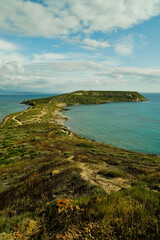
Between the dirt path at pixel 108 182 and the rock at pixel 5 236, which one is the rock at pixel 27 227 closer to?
the rock at pixel 5 236

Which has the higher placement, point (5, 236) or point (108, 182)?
point (5, 236)

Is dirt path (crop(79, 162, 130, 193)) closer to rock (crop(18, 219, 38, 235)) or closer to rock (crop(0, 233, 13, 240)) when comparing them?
rock (crop(18, 219, 38, 235))

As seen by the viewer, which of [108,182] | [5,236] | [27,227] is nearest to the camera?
[5,236]

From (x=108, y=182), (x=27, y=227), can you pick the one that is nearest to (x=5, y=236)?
(x=27, y=227)

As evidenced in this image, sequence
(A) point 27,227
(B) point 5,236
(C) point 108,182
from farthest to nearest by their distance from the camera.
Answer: (C) point 108,182
(A) point 27,227
(B) point 5,236

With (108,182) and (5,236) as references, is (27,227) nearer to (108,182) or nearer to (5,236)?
(5,236)

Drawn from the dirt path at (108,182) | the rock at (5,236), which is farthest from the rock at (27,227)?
the dirt path at (108,182)

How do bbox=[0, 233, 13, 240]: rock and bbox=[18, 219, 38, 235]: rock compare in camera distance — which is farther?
bbox=[18, 219, 38, 235]: rock

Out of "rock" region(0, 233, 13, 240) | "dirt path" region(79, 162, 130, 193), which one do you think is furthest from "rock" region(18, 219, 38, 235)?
"dirt path" region(79, 162, 130, 193)
